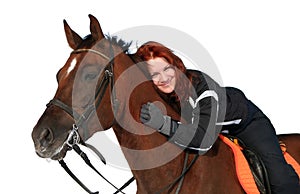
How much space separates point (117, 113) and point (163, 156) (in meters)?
0.50

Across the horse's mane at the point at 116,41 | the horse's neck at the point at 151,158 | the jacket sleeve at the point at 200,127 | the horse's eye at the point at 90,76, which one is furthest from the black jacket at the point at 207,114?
the horse's eye at the point at 90,76

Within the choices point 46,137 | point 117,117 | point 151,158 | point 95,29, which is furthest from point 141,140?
point 95,29

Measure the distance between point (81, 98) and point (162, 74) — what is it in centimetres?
78

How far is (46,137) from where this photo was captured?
3.59 m

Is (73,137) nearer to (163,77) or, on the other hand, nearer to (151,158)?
(151,158)

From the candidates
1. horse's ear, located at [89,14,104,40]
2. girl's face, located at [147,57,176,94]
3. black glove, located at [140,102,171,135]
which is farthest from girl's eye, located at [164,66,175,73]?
horse's ear, located at [89,14,104,40]

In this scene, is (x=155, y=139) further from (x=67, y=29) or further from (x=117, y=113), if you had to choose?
(x=67, y=29)

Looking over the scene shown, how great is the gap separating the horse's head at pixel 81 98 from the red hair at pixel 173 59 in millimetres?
388

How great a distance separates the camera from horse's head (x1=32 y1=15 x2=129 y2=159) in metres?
3.60

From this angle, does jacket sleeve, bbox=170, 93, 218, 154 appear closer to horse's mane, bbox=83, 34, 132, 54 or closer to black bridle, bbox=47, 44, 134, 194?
black bridle, bbox=47, 44, 134, 194

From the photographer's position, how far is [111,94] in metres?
3.76

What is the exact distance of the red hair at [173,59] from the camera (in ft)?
13.6

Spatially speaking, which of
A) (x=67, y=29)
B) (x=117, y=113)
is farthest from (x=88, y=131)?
(x=67, y=29)

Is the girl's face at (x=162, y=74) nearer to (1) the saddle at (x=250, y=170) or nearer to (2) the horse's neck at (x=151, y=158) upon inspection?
(2) the horse's neck at (x=151, y=158)
